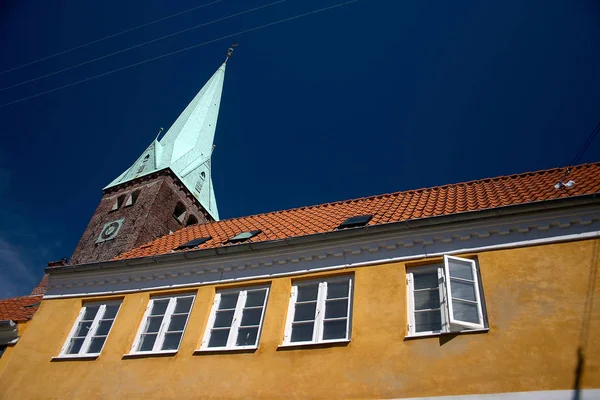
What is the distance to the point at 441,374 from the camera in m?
8.29

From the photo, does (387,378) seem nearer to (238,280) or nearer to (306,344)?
(306,344)

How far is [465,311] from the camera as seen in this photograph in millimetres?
8922

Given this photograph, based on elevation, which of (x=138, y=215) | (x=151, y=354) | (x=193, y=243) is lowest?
(x=151, y=354)

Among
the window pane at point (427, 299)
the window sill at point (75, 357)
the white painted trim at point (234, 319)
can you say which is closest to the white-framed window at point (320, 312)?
the white painted trim at point (234, 319)

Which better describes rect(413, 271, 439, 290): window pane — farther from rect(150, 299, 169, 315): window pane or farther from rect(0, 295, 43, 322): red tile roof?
rect(0, 295, 43, 322): red tile roof

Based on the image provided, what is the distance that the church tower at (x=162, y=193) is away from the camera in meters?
25.4

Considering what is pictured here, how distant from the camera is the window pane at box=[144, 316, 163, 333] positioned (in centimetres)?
1161

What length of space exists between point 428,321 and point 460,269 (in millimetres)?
1146

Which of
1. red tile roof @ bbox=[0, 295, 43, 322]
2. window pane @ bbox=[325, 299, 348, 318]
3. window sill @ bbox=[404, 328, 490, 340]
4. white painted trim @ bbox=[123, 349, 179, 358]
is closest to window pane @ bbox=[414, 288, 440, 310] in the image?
window sill @ bbox=[404, 328, 490, 340]

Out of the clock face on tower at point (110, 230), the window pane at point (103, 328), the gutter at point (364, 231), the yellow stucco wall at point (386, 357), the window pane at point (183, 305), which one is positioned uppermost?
the clock face on tower at point (110, 230)

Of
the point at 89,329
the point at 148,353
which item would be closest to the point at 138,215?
the point at 89,329

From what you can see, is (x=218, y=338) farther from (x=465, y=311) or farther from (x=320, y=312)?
(x=465, y=311)

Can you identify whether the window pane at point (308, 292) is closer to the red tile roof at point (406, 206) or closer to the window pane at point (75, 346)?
the red tile roof at point (406, 206)

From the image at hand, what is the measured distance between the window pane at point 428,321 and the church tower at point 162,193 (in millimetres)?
17594
